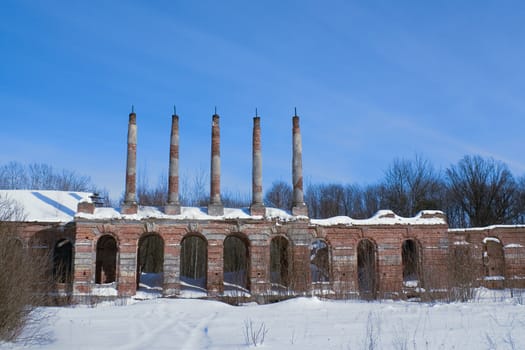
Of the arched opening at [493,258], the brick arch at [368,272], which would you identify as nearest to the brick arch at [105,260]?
the brick arch at [368,272]

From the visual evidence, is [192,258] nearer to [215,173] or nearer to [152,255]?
[152,255]

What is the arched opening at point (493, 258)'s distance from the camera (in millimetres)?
26453

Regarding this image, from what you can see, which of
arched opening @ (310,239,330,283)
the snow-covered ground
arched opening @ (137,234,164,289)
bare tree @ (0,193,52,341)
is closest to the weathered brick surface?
arched opening @ (310,239,330,283)

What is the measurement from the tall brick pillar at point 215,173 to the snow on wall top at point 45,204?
5661 mm

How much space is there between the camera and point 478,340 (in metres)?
9.04

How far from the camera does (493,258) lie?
27203 mm

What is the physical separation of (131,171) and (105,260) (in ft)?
20.4

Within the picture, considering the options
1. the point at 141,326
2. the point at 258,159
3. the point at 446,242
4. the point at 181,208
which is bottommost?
the point at 141,326

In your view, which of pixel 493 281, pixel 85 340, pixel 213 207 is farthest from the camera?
pixel 493 281

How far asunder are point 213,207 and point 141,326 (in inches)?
446

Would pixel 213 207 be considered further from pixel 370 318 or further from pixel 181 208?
pixel 370 318

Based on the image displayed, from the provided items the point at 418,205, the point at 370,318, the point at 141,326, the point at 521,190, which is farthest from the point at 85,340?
the point at 521,190

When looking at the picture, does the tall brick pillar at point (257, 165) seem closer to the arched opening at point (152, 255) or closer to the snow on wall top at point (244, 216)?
the snow on wall top at point (244, 216)

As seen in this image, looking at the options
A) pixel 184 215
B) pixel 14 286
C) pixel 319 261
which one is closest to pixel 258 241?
pixel 184 215
